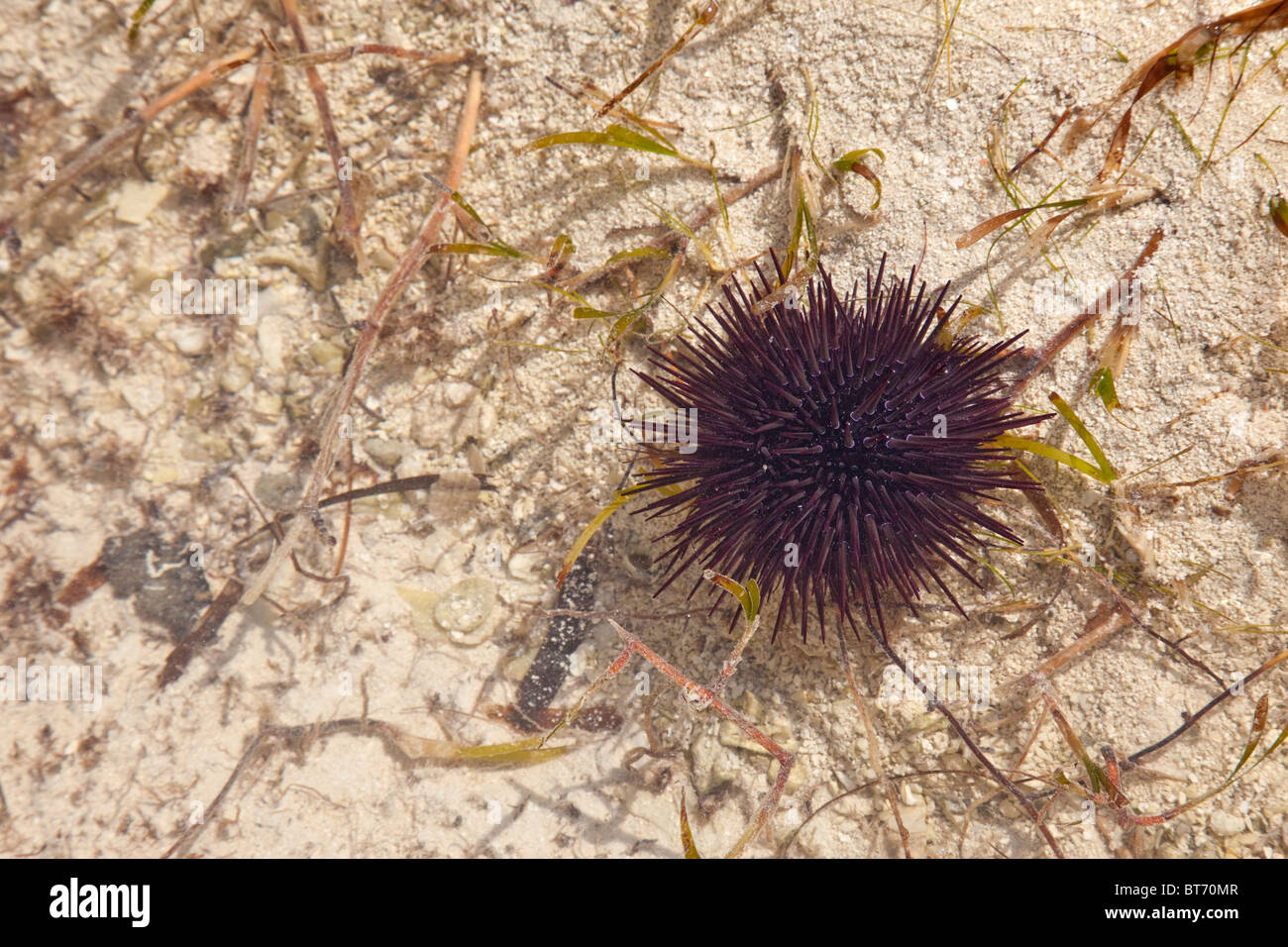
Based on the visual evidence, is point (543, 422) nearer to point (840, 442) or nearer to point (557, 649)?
point (557, 649)

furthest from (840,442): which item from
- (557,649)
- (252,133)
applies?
(252,133)

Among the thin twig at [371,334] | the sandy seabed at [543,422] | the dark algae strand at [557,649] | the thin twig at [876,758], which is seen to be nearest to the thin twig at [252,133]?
the sandy seabed at [543,422]

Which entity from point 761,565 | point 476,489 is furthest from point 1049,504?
point 476,489

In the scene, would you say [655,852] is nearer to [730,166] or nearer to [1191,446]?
[1191,446]

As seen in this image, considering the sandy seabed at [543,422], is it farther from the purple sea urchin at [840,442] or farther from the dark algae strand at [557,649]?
the purple sea urchin at [840,442]

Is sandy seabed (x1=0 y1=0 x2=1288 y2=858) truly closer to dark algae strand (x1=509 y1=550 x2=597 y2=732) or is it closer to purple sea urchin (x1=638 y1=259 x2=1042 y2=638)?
dark algae strand (x1=509 y1=550 x2=597 y2=732)

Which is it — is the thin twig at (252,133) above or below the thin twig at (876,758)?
above

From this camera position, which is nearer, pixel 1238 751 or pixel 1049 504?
pixel 1238 751

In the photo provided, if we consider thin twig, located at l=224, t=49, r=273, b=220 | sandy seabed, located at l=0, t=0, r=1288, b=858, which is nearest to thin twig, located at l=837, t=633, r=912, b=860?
sandy seabed, located at l=0, t=0, r=1288, b=858
